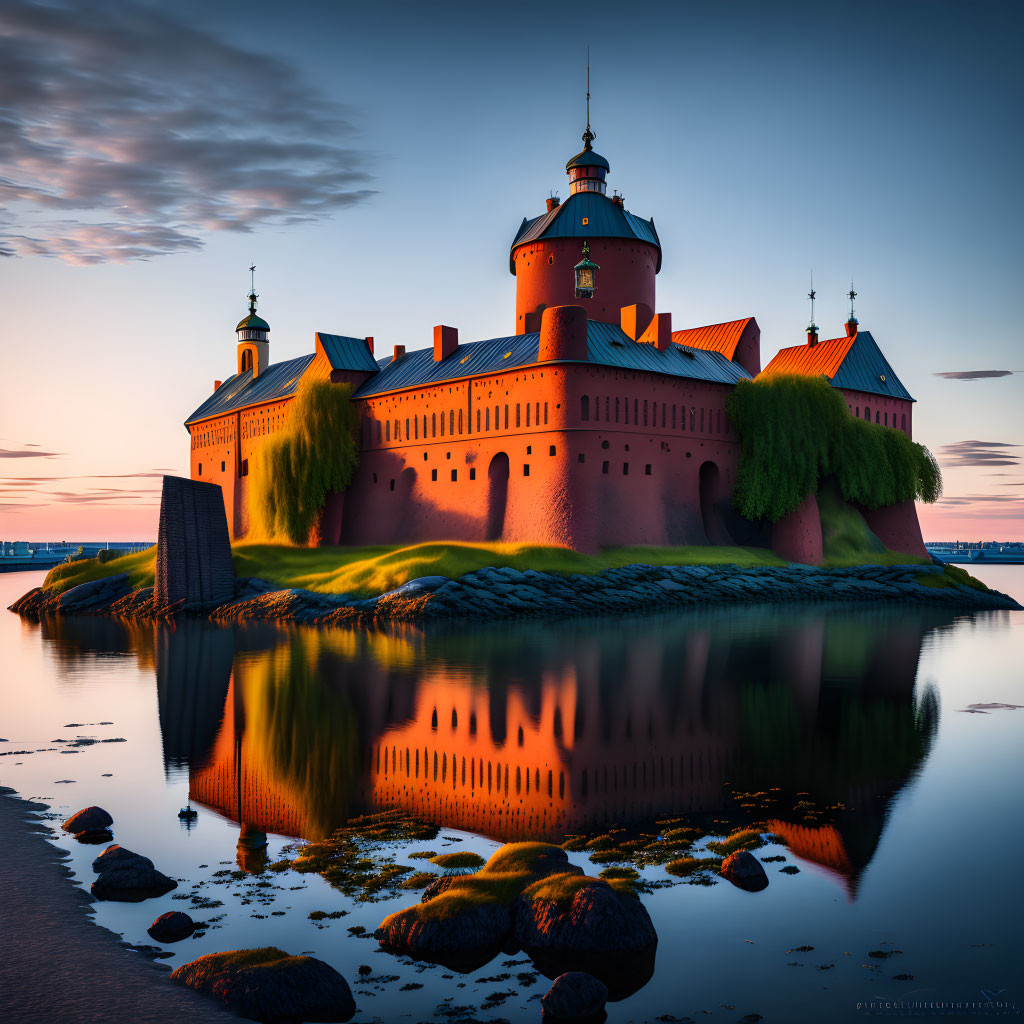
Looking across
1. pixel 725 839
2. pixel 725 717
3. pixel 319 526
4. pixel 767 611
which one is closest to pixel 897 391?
pixel 767 611

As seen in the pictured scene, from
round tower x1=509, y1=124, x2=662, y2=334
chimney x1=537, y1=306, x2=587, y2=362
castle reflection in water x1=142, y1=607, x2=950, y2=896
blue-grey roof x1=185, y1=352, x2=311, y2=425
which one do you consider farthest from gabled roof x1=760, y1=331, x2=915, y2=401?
castle reflection in water x1=142, y1=607, x2=950, y2=896

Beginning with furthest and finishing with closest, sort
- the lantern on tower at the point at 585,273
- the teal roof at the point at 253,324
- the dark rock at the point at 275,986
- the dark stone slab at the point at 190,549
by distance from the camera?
the teal roof at the point at 253,324 < the lantern on tower at the point at 585,273 < the dark stone slab at the point at 190,549 < the dark rock at the point at 275,986

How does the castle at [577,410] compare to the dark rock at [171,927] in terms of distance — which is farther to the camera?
the castle at [577,410]

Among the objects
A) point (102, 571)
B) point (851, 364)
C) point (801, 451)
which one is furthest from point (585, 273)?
point (102, 571)

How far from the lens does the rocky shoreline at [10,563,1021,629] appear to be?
116 ft

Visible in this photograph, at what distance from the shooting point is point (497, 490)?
47.5 m

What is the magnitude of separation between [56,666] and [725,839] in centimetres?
2102

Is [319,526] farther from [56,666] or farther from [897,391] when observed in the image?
[897,391]

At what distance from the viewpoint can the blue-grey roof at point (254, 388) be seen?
6269 cm

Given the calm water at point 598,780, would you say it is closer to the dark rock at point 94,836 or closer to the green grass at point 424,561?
the dark rock at point 94,836

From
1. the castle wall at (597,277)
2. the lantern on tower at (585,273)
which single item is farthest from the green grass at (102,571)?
the lantern on tower at (585,273)

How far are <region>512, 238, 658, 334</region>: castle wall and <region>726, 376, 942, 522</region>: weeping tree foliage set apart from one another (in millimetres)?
9442

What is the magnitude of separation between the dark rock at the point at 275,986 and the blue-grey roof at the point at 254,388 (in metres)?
55.2

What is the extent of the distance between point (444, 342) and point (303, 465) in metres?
10.5
